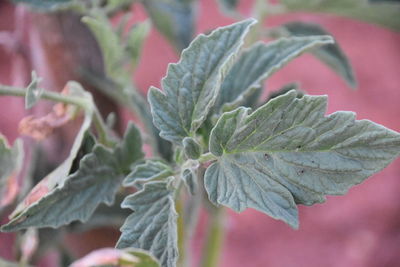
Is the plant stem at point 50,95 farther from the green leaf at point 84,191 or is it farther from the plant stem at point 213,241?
the plant stem at point 213,241

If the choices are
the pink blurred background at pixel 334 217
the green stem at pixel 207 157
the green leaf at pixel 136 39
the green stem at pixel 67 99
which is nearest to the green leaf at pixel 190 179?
the green stem at pixel 207 157

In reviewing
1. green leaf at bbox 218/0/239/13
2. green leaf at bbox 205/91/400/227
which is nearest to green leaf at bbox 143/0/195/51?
green leaf at bbox 218/0/239/13

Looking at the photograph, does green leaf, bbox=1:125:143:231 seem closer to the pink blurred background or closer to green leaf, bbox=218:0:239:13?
green leaf, bbox=218:0:239:13

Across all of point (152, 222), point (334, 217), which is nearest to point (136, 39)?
point (152, 222)

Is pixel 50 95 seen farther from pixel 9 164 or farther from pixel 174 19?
pixel 174 19

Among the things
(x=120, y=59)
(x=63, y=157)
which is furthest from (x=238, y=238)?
(x=120, y=59)
